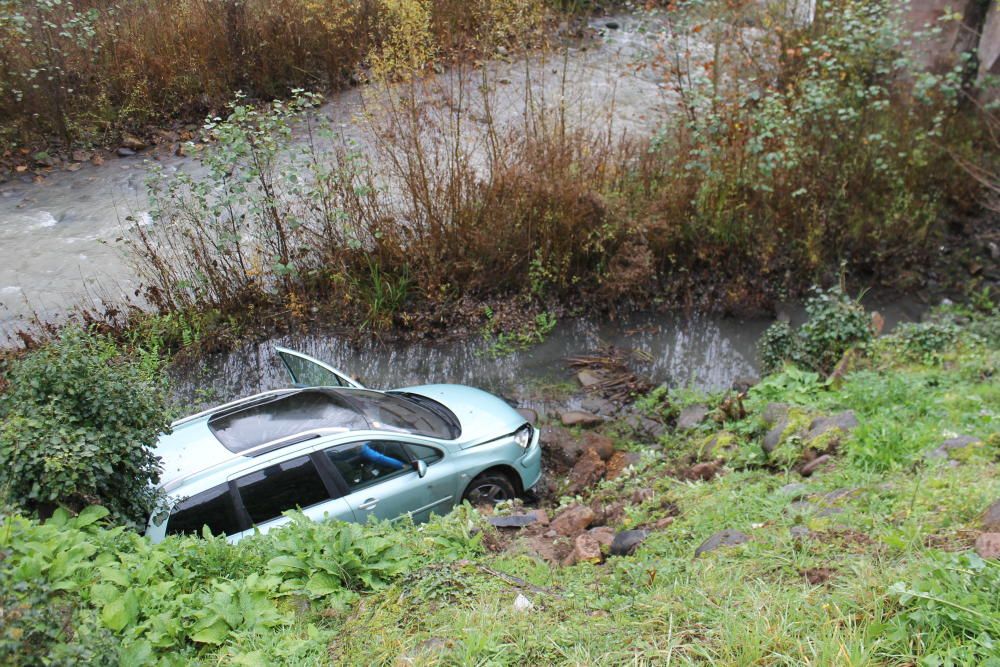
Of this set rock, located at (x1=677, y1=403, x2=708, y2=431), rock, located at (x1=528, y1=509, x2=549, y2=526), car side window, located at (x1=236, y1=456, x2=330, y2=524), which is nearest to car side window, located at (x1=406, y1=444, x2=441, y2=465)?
car side window, located at (x1=236, y1=456, x2=330, y2=524)

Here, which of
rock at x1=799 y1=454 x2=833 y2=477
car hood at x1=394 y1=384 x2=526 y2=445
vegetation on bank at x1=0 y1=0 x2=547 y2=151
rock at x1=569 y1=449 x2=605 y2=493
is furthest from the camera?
vegetation on bank at x1=0 y1=0 x2=547 y2=151

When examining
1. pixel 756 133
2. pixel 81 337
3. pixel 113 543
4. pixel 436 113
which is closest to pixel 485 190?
pixel 436 113

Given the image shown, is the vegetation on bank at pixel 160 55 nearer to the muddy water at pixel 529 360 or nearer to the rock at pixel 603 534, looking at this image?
the muddy water at pixel 529 360

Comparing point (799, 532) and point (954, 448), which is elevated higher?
point (799, 532)

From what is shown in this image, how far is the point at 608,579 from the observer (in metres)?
4.47

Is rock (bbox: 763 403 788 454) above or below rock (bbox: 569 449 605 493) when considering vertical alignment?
above

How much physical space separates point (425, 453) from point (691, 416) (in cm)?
298

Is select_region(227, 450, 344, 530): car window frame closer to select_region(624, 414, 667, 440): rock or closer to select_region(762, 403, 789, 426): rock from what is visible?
select_region(624, 414, 667, 440): rock

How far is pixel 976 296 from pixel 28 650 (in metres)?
10.7

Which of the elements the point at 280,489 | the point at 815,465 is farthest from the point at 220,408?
the point at 815,465

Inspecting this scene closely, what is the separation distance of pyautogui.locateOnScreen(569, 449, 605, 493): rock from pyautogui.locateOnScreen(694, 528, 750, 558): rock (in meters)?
2.18

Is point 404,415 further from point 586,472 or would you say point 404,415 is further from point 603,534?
point 603,534

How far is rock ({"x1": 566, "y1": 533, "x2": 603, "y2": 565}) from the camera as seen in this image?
5020 mm

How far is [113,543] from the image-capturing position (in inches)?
165
